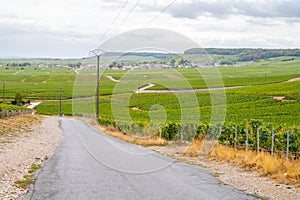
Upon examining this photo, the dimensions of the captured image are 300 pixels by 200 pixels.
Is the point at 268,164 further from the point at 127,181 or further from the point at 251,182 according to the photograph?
the point at 127,181

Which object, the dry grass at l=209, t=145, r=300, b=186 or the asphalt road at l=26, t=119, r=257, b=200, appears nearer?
the asphalt road at l=26, t=119, r=257, b=200

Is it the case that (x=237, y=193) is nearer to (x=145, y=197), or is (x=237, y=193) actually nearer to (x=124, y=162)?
(x=145, y=197)

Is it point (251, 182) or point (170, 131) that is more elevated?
point (251, 182)

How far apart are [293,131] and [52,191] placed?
38.1ft

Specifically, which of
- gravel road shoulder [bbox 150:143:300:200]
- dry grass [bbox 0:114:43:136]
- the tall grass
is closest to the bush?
dry grass [bbox 0:114:43:136]

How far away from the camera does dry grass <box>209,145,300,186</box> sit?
12.7 metres

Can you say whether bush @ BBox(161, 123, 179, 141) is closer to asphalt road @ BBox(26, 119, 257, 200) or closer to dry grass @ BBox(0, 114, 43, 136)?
dry grass @ BBox(0, 114, 43, 136)

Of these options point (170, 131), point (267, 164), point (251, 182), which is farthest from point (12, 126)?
point (251, 182)

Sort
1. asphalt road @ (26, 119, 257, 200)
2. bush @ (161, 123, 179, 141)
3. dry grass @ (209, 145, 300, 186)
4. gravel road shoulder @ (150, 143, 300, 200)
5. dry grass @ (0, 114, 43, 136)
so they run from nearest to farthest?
asphalt road @ (26, 119, 257, 200) → gravel road shoulder @ (150, 143, 300, 200) → dry grass @ (209, 145, 300, 186) → dry grass @ (0, 114, 43, 136) → bush @ (161, 123, 179, 141)

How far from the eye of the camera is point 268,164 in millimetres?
14234

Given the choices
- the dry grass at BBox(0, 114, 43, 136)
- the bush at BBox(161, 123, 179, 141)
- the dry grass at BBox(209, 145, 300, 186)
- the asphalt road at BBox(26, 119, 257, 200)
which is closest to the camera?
the asphalt road at BBox(26, 119, 257, 200)

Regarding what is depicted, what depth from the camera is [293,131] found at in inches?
735

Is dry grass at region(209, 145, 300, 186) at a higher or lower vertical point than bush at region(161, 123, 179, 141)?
higher

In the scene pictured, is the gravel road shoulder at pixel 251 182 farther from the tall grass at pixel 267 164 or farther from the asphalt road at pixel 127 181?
the asphalt road at pixel 127 181
